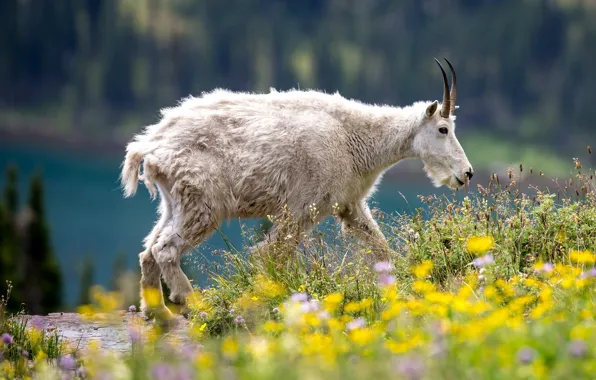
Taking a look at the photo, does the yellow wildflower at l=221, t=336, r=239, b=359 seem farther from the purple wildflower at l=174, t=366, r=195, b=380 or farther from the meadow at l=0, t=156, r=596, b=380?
the purple wildflower at l=174, t=366, r=195, b=380

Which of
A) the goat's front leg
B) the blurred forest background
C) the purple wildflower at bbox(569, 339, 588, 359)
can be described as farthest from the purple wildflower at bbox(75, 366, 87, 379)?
the blurred forest background

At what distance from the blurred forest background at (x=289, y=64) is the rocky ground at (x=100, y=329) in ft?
431

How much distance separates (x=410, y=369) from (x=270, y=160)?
537 centimetres

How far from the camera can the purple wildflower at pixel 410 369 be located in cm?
335

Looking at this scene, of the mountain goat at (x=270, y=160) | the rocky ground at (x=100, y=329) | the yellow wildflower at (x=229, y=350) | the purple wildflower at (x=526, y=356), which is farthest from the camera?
Answer: the mountain goat at (x=270, y=160)

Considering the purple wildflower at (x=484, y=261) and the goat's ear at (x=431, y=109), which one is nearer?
the purple wildflower at (x=484, y=261)

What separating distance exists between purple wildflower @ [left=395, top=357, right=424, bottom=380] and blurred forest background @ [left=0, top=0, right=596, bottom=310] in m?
137

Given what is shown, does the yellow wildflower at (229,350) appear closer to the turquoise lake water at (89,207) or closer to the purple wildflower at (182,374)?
the purple wildflower at (182,374)

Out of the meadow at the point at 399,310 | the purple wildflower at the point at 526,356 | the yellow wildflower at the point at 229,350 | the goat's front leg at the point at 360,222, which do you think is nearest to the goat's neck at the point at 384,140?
the goat's front leg at the point at 360,222

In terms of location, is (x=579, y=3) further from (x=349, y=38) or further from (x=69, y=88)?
(x=69, y=88)

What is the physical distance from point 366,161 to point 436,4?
608 ft

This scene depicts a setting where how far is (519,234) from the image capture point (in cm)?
736

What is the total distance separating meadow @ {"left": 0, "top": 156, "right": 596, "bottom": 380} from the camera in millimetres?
3844

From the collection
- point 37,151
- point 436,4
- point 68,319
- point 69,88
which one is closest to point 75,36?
point 69,88
